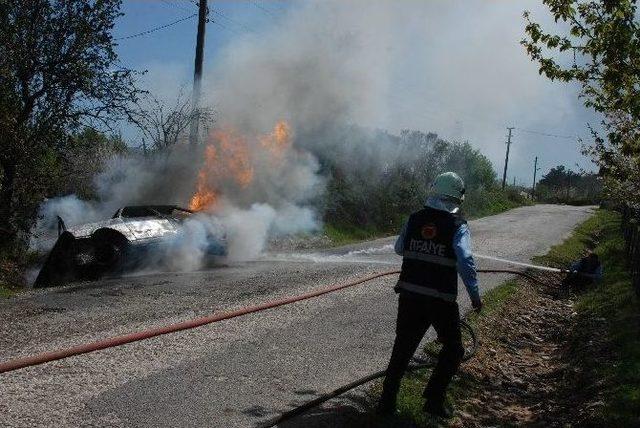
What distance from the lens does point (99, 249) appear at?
10641 millimetres

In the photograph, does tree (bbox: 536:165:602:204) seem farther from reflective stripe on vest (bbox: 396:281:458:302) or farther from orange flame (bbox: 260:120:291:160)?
reflective stripe on vest (bbox: 396:281:458:302)

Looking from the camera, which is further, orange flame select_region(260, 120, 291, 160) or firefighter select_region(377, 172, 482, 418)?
orange flame select_region(260, 120, 291, 160)

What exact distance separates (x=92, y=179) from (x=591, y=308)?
41.8 feet

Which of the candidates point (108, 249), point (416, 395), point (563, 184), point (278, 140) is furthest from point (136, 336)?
point (563, 184)

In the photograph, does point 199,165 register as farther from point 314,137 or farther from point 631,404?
point 631,404

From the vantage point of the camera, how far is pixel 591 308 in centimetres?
1066

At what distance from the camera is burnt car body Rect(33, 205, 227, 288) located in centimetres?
1048

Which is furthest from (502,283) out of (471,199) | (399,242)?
(471,199)

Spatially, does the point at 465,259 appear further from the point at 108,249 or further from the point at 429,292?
the point at 108,249

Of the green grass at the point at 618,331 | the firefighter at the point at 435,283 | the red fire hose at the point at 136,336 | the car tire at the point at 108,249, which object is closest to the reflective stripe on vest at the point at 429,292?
the firefighter at the point at 435,283

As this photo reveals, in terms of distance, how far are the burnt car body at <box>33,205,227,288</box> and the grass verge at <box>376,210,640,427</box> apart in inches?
248

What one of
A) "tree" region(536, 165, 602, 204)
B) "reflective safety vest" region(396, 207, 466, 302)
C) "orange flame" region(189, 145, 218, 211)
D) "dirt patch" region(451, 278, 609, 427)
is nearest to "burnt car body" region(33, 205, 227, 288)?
"orange flame" region(189, 145, 218, 211)

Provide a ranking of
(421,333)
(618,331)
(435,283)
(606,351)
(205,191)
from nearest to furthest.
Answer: (435,283) → (421,333) → (606,351) → (618,331) → (205,191)

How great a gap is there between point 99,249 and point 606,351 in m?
8.62
